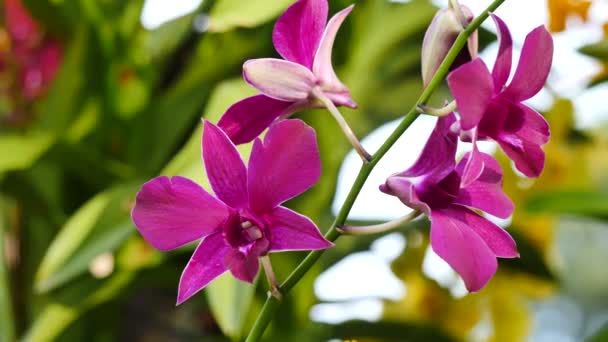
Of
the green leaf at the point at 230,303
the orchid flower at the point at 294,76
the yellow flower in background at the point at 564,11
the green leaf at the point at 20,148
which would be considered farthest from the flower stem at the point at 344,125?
the yellow flower in background at the point at 564,11

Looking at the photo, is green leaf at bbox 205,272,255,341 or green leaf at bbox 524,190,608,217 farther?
green leaf at bbox 524,190,608,217

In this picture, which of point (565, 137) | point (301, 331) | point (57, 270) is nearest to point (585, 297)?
point (565, 137)

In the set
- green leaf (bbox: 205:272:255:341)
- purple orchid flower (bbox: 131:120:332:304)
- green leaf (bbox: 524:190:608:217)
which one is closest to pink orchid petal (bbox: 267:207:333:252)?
purple orchid flower (bbox: 131:120:332:304)

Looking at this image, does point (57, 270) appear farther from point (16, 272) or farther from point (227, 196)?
point (227, 196)

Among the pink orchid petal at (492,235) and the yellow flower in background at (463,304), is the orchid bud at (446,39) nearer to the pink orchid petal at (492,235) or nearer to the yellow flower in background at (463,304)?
the pink orchid petal at (492,235)

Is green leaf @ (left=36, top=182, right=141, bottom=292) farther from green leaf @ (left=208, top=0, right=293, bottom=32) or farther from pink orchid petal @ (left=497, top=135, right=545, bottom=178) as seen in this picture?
pink orchid petal @ (left=497, top=135, right=545, bottom=178)

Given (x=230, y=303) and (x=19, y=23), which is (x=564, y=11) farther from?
(x=19, y=23)

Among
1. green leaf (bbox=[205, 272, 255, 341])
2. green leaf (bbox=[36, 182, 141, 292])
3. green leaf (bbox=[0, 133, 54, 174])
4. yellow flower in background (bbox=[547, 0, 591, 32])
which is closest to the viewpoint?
green leaf (bbox=[205, 272, 255, 341])
